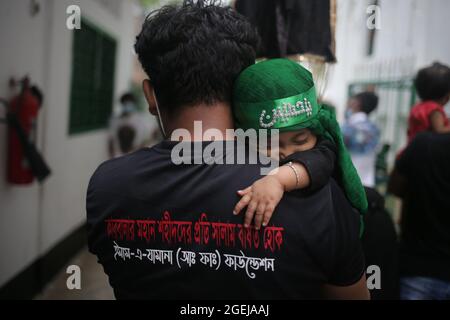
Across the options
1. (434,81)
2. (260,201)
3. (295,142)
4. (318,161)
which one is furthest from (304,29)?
(260,201)

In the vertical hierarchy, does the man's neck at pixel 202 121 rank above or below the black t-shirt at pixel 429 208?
above

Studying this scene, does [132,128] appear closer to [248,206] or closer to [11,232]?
[11,232]

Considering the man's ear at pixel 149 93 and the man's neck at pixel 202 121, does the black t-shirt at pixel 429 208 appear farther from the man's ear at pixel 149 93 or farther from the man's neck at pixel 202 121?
the man's ear at pixel 149 93

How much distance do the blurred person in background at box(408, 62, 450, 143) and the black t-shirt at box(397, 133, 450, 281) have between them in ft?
0.49

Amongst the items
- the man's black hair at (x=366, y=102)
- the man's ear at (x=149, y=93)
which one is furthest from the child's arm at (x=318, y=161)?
the man's black hair at (x=366, y=102)

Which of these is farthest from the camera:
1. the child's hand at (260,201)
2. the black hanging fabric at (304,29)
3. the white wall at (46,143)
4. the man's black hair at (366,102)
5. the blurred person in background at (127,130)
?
the blurred person in background at (127,130)

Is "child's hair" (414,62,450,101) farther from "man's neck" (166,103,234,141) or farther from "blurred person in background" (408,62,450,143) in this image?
"man's neck" (166,103,234,141)

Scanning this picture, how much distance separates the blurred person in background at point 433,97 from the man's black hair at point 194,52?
152cm

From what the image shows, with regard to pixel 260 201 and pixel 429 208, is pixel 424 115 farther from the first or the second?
pixel 260 201

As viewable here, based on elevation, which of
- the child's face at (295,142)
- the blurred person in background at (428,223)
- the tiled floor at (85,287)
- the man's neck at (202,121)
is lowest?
the tiled floor at (85,287)

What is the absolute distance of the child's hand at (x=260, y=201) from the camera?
1.14m

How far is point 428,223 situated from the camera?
7.40 ft

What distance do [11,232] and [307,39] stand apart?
2.72m
